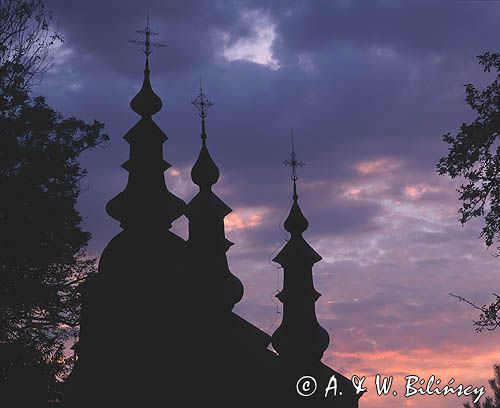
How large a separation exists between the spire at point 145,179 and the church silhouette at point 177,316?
0.04 m

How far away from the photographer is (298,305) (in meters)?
33.9

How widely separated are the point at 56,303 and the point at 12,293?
89.0 inches

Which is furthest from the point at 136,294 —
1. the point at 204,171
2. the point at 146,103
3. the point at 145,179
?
the point at 204,171

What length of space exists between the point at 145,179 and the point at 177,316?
5.71 m

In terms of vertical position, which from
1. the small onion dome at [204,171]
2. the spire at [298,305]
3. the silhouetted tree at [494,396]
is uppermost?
the small onion dome at [204,171]

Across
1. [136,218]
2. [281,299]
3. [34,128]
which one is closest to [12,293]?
[34,128]

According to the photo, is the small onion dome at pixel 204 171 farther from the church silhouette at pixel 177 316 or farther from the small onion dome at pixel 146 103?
the small onion dome at pixel 146 103

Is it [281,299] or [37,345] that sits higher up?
[281,299]

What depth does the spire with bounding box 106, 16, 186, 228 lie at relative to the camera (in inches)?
1122

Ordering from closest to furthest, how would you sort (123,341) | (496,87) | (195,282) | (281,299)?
(496,87)
(123,341)
(195,282)
(281,299)

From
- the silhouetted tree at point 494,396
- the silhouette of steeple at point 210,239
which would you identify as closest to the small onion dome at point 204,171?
the silhouette of steeple at point 210,239

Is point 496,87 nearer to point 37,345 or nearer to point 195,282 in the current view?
point 37,345

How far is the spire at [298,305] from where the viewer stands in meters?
33.2

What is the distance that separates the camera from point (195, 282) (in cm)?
3112
